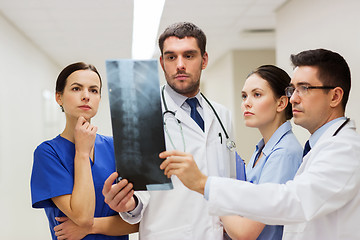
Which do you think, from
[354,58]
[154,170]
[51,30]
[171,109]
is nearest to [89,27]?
[51,30]

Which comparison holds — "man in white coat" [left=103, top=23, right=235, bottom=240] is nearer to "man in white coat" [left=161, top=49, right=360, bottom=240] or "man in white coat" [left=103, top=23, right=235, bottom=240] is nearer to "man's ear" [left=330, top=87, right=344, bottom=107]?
"man in white coat" [left=161, top=49, right=360, bottom=240]

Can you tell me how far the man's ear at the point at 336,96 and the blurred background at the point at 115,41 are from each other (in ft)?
5.99

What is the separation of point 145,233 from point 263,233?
0.44m

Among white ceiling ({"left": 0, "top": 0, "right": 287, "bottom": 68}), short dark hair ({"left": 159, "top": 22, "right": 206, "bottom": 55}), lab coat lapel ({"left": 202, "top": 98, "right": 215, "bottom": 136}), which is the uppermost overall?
white ceiling ({"left": 0, "top": 0, "right": 287, "bottom": 68})

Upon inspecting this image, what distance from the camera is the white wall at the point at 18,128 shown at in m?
4.35

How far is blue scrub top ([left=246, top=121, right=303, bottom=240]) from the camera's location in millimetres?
1478

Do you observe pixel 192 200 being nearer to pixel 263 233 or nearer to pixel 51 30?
pixel 263 233

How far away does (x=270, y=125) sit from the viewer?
173cm

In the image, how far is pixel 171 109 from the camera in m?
1.47

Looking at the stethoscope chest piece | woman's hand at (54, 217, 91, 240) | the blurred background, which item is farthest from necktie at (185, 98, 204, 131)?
the blurred background

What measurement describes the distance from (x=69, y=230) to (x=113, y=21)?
12.3 ft

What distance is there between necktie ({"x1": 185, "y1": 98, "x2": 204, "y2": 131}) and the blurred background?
1.97 meters

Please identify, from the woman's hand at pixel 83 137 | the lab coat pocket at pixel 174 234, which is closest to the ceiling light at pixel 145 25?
the woman's hand at pixel 83 137

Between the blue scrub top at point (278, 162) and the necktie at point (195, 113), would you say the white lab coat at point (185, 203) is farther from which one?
the blue scrub top at point (278, 162)
